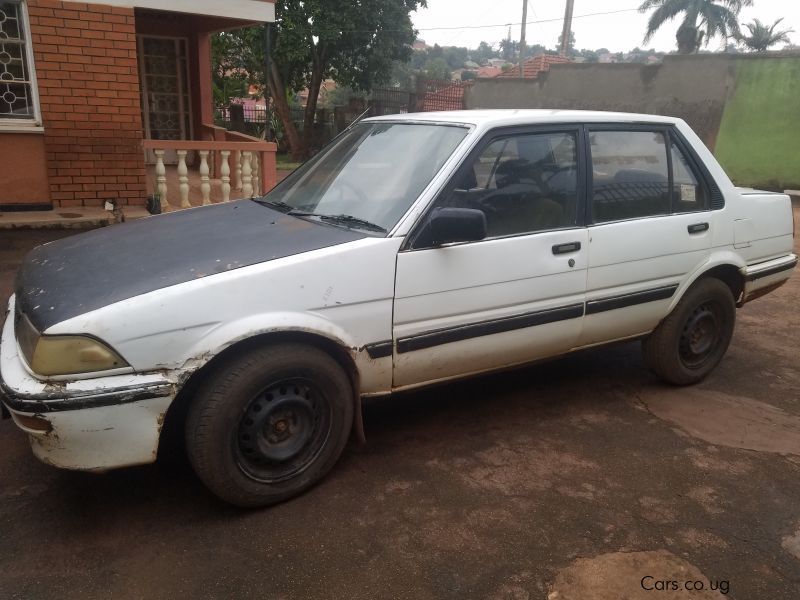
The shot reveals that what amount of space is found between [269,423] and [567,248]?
5.94 ft

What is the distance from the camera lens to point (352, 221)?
10.7 feet

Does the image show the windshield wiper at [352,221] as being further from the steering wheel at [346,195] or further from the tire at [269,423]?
the tire at [269,423]

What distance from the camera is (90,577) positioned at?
98.2 inches

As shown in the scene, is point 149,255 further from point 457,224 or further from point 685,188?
point 685,188

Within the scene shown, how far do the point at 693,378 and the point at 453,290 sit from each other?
2190 mm

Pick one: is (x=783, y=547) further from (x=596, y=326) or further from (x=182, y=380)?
(x=182, y=380)

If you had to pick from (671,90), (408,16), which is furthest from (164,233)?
(408,16)

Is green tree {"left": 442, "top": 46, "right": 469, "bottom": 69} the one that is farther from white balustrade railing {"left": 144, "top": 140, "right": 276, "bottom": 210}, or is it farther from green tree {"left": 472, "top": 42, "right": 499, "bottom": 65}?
white balustrade railing {"left": 144, "top": 140, "right": 276, "bottom": 210}

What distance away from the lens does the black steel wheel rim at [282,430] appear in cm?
282

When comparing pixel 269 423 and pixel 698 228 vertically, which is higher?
pixel 698 228

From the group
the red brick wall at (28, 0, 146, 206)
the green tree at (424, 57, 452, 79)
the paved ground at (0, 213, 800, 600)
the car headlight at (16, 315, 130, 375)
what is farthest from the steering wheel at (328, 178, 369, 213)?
the green tree at (424, 57, 452, 79)

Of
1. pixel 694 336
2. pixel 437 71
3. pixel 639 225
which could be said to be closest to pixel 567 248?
pixel 639 225

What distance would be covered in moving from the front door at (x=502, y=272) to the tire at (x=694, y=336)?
81 centimetres

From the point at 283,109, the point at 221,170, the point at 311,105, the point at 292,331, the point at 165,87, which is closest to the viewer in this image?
the point at 292,331
